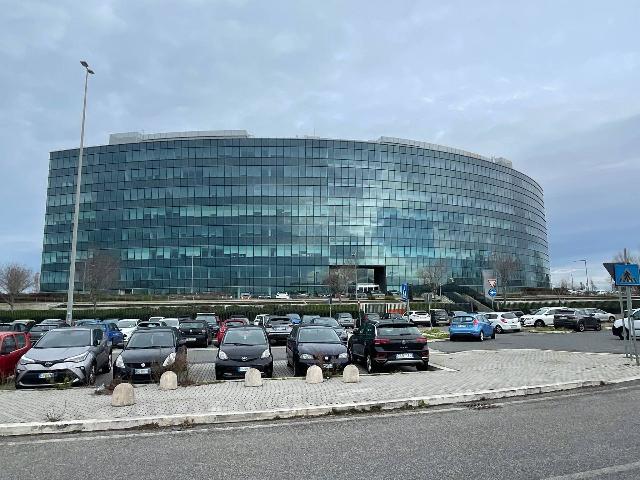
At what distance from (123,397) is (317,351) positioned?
232 inches

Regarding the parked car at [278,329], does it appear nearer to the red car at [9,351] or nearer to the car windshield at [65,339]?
the car windshield at [65,339]

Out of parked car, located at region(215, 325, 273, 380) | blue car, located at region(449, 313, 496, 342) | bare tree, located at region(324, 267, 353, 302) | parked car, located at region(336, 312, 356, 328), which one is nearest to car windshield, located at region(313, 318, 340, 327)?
blue car, located at region(449, 313, 496, 342)

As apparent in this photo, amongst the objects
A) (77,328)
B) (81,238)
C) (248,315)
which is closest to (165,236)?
(81,238)

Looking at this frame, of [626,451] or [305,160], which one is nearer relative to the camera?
[626,451]

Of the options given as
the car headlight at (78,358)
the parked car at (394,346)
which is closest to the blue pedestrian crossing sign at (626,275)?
the parked car at (394,346)

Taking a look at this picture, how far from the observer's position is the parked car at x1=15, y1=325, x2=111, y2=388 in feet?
40.5

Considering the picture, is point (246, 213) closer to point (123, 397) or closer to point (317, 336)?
point (317, 336)

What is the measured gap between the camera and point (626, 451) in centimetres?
615

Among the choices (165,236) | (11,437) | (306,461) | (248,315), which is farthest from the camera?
(165,236)

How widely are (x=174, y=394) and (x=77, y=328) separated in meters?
5.75

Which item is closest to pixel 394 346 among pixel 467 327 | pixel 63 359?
pixel 63 359

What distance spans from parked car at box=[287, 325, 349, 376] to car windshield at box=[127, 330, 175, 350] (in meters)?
3.61

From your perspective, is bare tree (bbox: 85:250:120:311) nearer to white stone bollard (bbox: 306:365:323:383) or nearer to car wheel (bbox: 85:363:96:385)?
car wheel (bbox: 85:363:96:385)

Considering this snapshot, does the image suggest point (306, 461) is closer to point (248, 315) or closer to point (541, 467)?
point (541, 467)
